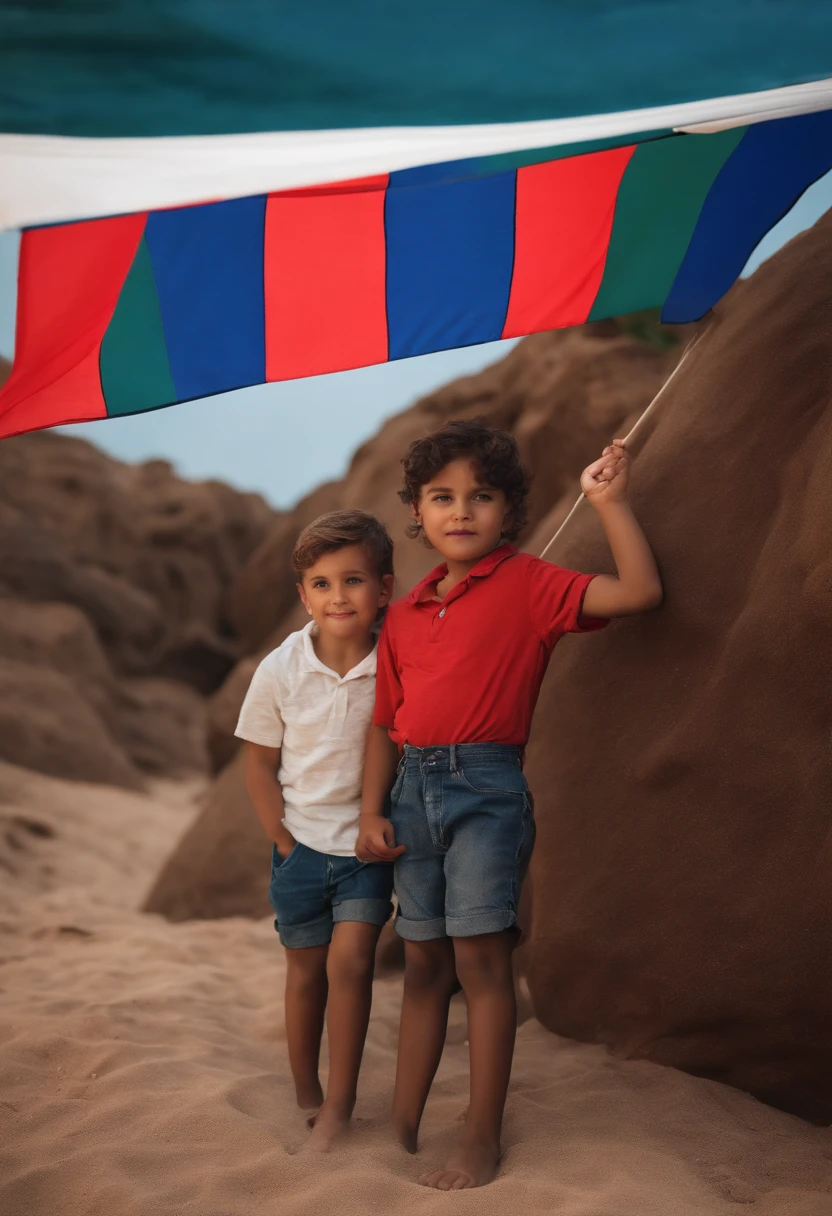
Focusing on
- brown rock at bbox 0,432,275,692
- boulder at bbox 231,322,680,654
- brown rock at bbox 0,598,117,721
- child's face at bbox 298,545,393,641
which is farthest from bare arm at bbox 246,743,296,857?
brown rock at bbox 0,432,275,692

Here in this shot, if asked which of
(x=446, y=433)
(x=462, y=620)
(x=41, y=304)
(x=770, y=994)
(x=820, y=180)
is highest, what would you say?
(x=820, y=180)

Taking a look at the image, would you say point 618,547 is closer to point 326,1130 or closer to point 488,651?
point 488,651

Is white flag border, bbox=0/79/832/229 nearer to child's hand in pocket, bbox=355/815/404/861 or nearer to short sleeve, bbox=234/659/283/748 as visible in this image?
short sleeve, bbox=234/659/283/748

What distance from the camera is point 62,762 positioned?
27.3 ft

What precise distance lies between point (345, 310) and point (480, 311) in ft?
1.12

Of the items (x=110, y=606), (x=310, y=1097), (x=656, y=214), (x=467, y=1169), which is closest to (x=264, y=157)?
(x=656, y=214)

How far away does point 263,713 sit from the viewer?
8.35 ft

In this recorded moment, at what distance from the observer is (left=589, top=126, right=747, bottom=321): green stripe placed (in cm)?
262

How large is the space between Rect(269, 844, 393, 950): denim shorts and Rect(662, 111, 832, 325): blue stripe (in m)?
1.63

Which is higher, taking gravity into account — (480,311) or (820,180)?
(820,180)

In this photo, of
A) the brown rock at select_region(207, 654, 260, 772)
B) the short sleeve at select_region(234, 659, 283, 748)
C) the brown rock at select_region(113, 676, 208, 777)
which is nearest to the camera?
the short sleeve at select_region(234, 659, 283, 748)

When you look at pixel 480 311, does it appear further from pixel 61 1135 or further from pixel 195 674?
pixel 195 674

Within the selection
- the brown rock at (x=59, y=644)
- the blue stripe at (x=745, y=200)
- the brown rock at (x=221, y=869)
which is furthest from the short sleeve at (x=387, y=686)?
the brown rock at (x=59, y=644)

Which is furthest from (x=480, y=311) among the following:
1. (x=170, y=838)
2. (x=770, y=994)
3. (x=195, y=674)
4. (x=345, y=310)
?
(x=195, y=674)
